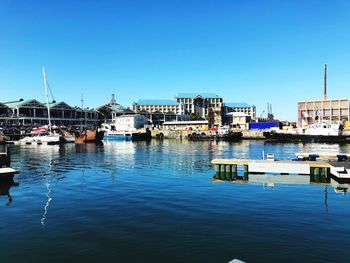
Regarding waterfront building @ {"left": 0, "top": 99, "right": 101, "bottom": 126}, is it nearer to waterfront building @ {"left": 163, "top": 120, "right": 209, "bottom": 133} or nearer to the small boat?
the small boat

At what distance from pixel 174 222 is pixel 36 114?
129m

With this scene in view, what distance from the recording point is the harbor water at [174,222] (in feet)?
37.1

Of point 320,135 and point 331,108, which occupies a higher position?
point 331,108

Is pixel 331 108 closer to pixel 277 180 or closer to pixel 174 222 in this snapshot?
pixel 277 180

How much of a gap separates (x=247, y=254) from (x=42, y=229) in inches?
349

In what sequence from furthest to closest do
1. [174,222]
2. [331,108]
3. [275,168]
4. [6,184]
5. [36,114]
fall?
[331,108], [36,114], [275,168], [6,184], [174,222]

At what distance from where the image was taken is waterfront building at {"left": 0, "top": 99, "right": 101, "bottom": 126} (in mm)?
123438

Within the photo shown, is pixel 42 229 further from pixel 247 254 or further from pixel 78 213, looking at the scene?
pixel 247 254

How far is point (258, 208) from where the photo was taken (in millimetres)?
17469

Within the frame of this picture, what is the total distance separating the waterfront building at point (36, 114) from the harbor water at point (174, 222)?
110 metres

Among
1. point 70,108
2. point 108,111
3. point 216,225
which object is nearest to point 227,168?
point 216,225

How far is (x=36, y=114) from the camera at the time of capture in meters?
131

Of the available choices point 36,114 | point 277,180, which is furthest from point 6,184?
point 36,114

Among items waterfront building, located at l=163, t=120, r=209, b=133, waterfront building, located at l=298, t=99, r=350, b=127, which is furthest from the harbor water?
waterfront building, located at l=298, t=99, r=350, b=127
